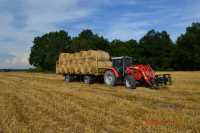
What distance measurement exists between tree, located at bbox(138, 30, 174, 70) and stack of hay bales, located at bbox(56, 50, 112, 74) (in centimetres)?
5161

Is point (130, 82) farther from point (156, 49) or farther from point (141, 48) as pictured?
point (141, 48)

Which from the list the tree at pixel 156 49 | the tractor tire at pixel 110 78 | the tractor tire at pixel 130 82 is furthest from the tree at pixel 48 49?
the tractor tire at pixel 130 82

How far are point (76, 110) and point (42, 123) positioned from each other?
216 cm

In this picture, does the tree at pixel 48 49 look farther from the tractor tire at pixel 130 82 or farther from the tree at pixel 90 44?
the tractor tire at pixel 130 82

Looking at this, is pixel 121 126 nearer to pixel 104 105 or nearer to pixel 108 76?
pixel 104 105

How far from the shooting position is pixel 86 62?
76.6 feet

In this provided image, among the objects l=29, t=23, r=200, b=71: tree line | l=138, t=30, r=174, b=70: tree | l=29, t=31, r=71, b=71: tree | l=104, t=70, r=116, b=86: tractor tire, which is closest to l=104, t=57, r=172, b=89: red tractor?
l=104, t=70, r=116, b=86: tractor tire

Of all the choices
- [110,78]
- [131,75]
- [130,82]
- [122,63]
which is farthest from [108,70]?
[130,82]

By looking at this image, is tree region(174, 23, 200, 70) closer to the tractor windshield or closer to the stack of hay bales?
the stack of hay bales

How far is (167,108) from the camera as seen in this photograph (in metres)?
11.6

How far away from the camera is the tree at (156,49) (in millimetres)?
78312

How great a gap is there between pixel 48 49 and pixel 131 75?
198 ft

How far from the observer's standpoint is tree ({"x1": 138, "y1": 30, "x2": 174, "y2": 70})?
3083 inches

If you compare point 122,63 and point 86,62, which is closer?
point 122,63
